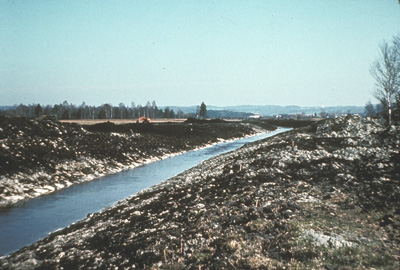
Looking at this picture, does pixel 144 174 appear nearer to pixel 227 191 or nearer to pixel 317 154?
pixel 227 191

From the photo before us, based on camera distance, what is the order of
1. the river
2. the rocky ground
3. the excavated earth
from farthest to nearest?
the rocky ground < the river < the excavated earth

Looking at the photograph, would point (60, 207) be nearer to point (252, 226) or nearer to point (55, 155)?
point (252, 226)

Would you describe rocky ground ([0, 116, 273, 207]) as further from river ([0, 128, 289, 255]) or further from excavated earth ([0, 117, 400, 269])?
excavated earth ([0, 117, 400, 269])

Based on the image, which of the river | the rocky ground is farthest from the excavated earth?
the rocky ground

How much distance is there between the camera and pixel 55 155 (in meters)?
30.1

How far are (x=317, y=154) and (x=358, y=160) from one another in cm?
330

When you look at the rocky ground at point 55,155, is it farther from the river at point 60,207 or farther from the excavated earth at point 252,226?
the excavated earth at point 252,226

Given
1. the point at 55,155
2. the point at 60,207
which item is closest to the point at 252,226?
the point at 60,207

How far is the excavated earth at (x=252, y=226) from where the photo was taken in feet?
31.1

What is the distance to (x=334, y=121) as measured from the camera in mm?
38094

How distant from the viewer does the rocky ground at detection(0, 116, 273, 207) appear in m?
22.5

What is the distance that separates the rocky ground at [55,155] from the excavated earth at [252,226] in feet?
32.0

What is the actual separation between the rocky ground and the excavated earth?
9.76 m

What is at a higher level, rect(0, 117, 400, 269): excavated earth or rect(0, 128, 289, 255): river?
rect(0, 117, 400, 269): excavated earth
